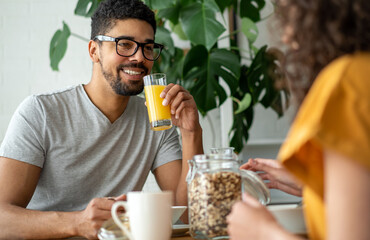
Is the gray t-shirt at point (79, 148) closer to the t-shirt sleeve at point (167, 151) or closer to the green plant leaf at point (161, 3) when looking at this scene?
the t-shirt sleeve at point (167, 151)

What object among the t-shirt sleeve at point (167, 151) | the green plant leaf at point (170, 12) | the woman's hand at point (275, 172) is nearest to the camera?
the woman's hand at point (275, 172)

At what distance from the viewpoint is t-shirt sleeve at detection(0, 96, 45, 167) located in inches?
55.7

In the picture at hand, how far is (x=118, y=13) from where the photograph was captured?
67.2 inches

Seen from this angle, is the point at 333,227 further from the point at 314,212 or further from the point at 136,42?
the point at 136,42

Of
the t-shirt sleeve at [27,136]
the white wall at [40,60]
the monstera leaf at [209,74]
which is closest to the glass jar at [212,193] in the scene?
the t-shirt sleeve at [27,136]

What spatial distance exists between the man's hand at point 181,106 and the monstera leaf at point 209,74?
66 cm

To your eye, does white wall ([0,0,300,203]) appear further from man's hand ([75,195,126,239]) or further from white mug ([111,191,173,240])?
white mug ([111,191,173,240])

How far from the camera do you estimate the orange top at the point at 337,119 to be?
502 millimetres

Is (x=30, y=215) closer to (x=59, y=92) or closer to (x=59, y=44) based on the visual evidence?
(x=59, y=92)

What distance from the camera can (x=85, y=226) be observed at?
107cm

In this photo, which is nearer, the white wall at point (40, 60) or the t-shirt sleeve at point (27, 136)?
the t-shirt sleeve at point (27, 136)

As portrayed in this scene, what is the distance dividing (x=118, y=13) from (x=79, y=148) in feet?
1.92

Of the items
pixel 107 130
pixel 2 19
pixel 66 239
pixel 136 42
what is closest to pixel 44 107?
pixel 107 130

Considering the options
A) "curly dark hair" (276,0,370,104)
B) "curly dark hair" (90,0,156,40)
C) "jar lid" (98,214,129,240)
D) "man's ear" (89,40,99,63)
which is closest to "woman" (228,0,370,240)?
"curly dark hair" (276,0,370,104)
